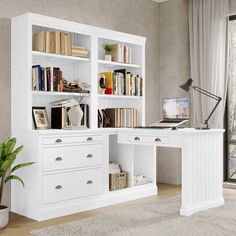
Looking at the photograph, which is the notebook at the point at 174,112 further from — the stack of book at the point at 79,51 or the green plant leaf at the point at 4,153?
the green plant leaf at the point at 4,153

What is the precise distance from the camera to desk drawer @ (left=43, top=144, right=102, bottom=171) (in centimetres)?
390

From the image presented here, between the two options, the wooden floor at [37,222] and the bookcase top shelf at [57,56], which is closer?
the wooden floor at [37,222]

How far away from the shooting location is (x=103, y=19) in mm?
5238

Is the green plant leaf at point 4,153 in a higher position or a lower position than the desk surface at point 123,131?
lower

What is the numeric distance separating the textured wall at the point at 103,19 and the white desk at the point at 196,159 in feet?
4.73

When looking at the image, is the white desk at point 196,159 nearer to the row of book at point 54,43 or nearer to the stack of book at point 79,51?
the stack of book at point 79,51

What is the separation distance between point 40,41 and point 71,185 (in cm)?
152

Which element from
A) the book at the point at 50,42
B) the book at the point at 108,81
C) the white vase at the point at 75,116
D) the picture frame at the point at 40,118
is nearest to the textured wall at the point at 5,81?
the picture frame at the point at 40,118

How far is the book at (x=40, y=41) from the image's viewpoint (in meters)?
4.10

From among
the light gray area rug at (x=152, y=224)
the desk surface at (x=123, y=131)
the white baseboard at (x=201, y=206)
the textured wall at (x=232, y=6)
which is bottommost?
the light gray area rug at (x=152, y=224)

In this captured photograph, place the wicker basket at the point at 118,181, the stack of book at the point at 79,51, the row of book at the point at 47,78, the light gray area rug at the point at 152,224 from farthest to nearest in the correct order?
the wicker basket at the point at 118,181
the stack of book at the point at 79,51
the row of book at the point at 47,78
the light gray area rug at the point at 152,224

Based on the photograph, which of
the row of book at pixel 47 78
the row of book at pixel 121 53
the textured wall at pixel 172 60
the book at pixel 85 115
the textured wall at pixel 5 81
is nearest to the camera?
the row of book at pixel 47 78

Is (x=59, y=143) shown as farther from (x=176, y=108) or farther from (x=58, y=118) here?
(x=176, y=108)

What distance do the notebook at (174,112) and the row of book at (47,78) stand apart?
1.15 m
